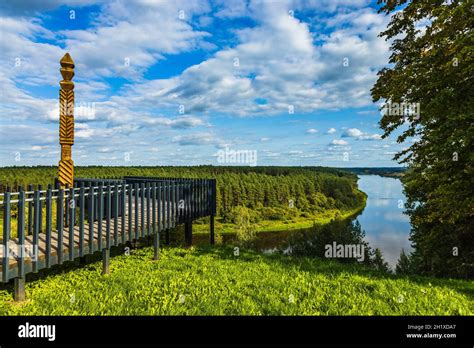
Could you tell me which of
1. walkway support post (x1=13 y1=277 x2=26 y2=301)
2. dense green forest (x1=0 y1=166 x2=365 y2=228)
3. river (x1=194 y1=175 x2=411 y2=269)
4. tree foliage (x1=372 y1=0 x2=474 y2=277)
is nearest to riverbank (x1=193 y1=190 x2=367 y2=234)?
dense green forest (x1=0 y1=166 x2=365 y2=228)

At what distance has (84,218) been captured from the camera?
9.35m

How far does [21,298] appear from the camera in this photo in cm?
646

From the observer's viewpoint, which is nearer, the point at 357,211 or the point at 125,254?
the point at 125,254

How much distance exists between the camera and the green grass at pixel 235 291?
586cm

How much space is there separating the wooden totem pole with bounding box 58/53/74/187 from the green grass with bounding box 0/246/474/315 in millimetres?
2954

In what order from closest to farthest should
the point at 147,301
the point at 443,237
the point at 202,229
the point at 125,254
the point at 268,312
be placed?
the point at 268,312, the point at 147,301, the point at 125,254, the point at 443,237, the point at 202,229

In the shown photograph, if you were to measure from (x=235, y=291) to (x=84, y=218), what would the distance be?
213 inches

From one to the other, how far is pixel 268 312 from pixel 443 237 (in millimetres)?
12499

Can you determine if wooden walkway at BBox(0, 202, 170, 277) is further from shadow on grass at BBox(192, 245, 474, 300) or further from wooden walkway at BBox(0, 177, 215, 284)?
shadow on grass at BBox(192, 245, 474, 300)

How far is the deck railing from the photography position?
6.19 meters

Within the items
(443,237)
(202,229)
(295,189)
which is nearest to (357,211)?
(295,189)

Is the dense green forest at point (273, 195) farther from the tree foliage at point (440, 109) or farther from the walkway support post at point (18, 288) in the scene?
the walkway support post at point (18, 288)

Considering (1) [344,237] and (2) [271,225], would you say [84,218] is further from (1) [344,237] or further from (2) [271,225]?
(2) [271,225]
